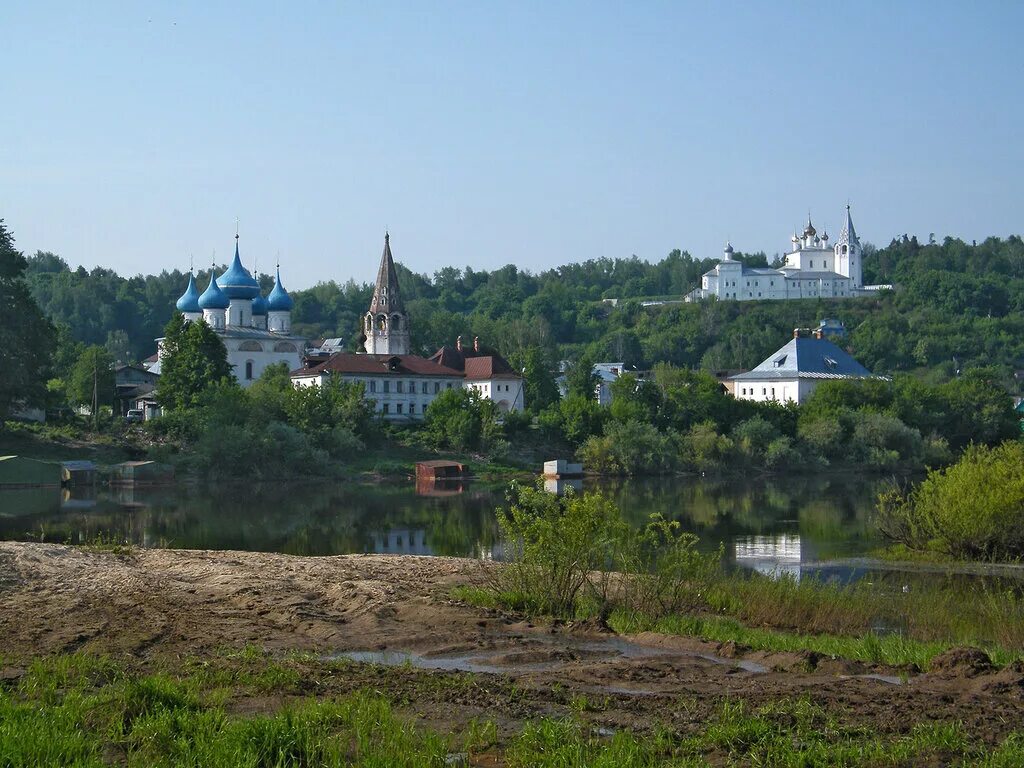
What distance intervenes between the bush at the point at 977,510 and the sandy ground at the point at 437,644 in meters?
9.59

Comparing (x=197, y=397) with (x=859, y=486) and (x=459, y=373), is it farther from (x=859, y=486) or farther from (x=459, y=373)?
(x=859, y=486)

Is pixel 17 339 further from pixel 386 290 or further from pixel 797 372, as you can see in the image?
pixel 797 372

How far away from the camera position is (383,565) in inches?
712

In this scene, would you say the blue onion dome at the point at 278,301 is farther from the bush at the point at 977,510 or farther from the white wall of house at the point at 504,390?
the bush at the point at 977,510

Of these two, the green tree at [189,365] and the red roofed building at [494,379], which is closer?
the green tree at [189,365]

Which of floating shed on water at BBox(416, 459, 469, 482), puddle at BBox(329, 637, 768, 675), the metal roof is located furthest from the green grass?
the metal roof

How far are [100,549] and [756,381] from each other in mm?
63184

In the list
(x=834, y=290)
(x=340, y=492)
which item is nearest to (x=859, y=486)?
(x=340, y=492)

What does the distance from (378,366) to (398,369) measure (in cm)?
115

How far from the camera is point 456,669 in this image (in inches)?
449

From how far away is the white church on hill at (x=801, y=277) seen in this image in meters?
130

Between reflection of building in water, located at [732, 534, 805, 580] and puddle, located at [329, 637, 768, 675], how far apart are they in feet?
32.0

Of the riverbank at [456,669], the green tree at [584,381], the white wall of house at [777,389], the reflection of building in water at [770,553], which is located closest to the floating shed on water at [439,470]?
the green tree at [584,381]

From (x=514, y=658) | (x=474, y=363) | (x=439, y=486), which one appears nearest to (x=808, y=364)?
(x=474, y=363)
